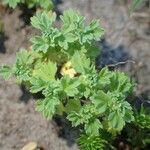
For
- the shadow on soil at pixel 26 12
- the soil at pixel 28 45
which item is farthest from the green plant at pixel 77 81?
the shadow on soil at pixel 26 12

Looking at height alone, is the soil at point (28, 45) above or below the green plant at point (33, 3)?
below

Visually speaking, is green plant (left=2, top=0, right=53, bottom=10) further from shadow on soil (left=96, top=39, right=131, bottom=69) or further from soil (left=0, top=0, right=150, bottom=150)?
shadow on soil (left=96, top=39, right=131, bottom=69)

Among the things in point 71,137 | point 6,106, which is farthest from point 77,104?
point 6,106

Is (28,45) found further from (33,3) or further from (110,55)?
(110,55)

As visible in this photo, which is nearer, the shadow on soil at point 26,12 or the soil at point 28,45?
the soil at point 28,45

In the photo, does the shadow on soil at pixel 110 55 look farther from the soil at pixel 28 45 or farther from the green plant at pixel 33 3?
the green plant at pixel 33 3
